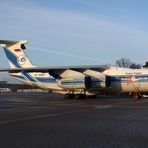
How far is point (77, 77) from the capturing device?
126 ft

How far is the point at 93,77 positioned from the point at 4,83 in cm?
10093

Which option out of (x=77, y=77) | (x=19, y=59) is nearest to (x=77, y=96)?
(x=77, y=77)

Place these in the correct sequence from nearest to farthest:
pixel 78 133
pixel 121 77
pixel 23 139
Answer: pixel 23 139 → pixel 78 133 → pixel 121 77

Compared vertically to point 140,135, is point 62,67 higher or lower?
higher

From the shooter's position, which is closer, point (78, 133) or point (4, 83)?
point (78, 133)

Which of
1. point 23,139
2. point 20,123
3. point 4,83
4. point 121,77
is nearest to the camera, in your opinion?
point 23,139

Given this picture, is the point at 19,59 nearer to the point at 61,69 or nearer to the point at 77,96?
the point at 61,69

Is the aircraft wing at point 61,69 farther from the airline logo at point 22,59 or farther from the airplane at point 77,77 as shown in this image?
the airline logo at point 22,59

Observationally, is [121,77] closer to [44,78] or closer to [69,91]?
[69,91]

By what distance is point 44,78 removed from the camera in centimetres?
4253

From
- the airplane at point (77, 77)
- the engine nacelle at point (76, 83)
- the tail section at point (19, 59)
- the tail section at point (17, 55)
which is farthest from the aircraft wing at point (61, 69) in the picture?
the tail section at point (17, 55)

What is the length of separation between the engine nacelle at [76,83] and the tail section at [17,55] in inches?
287

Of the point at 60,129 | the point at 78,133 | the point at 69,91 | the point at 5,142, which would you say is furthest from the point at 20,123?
the point at 69,91

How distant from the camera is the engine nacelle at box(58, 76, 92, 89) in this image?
122ft
